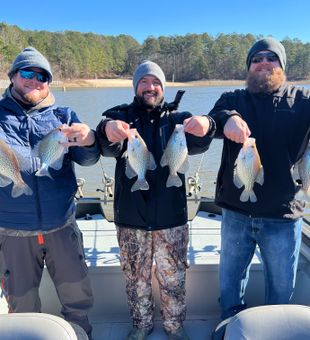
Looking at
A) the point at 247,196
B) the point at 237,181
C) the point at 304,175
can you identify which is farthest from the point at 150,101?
the point at 304,175

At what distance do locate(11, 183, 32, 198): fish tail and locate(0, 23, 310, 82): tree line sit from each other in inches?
2523

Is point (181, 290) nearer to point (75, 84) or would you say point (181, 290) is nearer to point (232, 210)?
point (232, 210)

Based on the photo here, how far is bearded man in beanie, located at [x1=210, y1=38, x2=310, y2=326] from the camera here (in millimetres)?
2650

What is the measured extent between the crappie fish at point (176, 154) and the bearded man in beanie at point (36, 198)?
52cm

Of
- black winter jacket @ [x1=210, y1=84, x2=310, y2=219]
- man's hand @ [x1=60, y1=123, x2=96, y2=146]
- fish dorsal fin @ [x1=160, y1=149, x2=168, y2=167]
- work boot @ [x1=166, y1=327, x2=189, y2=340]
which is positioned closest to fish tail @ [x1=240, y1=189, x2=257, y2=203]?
black winter jacket @ [x1=210, y1=84, x2=310, y2=219]

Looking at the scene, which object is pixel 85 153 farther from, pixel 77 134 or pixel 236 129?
pixel 236 129

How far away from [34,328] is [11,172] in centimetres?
100

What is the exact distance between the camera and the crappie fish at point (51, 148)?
7.89ft

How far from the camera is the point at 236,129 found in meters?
2.44

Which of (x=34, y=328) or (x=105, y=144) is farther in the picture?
(x=105, y=144)

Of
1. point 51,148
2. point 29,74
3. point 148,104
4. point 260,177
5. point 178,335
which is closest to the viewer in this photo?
point 51,148

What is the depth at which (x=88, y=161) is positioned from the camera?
2715 millimetres

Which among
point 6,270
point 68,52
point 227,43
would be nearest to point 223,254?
point 6,270

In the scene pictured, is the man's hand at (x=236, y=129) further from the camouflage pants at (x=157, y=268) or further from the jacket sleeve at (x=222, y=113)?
the camouflage pants at (x=157, y=268)
